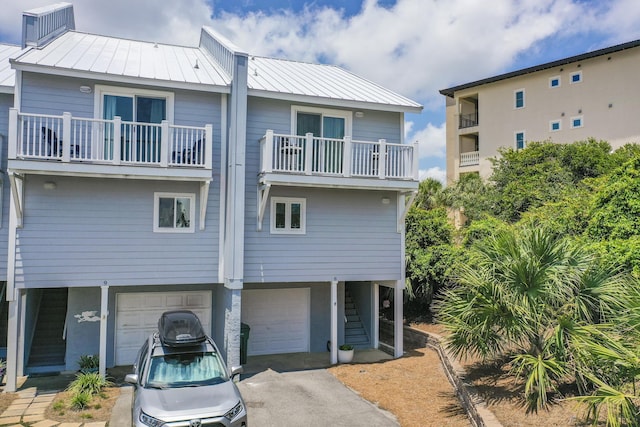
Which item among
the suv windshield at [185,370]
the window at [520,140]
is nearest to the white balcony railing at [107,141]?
the suv windshield at [185,370]

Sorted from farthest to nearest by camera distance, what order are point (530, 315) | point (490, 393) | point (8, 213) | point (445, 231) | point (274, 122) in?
point (445, 231)
point (274, 122)
point (8, 213)
point (490, 393)
point (530, 315)

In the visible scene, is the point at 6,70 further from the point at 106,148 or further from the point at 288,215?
the point at 288,215

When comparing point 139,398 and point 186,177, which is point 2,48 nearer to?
point 186,177

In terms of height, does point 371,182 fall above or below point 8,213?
above

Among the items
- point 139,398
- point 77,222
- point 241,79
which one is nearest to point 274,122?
point 241,79

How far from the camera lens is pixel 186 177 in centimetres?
1159

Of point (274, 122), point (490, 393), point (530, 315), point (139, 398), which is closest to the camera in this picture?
point (139, 398)

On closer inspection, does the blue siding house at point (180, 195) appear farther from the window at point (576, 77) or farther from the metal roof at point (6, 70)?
the window at point (576, 77)

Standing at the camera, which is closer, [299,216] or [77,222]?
[77,222]

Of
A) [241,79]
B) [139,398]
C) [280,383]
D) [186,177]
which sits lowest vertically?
[280,383]

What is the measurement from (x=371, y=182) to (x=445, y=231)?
19.0ft

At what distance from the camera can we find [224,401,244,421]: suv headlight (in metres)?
7.41

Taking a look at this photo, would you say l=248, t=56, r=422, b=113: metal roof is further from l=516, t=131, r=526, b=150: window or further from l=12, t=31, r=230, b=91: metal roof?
l=516, t=131, r=526, b=150: window

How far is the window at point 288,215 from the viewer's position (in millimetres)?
13286
